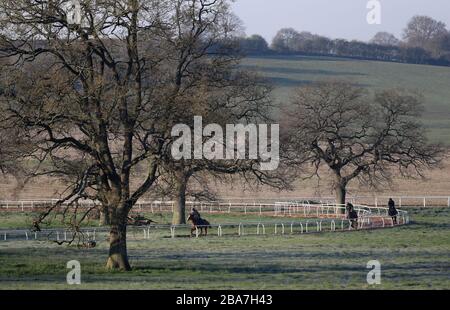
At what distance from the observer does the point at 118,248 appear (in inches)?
1144

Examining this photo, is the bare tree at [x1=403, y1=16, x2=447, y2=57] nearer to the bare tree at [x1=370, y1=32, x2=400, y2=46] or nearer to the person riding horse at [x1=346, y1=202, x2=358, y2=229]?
the bare tree at [x1=370, y1=32, x2=400, y2=46]

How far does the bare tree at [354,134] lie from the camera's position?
59.2 meters

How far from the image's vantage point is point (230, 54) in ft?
141

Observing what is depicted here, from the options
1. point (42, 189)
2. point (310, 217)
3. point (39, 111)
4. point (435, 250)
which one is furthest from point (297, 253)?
point (42, 189)

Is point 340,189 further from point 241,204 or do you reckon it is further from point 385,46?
point 385,46

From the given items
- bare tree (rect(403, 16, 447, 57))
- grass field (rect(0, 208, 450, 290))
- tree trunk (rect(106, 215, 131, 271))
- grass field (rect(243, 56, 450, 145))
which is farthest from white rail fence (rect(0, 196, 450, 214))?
bare tree (rect(403, 16, 447, 57))

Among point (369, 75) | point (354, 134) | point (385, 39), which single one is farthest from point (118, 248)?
point (385, 39)

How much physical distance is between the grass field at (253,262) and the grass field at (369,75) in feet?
195

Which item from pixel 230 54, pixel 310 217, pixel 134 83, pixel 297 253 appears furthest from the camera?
pixel 310 217

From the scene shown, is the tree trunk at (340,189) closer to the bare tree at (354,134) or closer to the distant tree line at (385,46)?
the bare tree at (354,134)

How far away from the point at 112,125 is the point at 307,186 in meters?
50.7

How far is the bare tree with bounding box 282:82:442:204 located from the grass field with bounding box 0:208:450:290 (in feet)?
48.4
